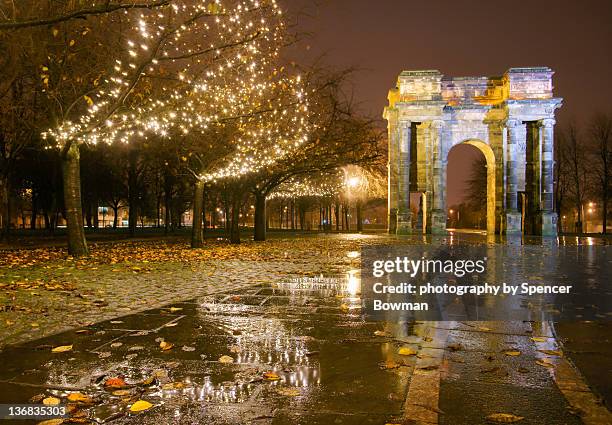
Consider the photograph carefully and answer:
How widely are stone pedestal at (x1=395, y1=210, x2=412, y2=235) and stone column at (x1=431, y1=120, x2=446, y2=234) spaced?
1986mm

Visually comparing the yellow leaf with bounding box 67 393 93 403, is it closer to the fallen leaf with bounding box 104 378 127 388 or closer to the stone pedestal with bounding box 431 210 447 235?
the fallen leaf with bounding box 104 378 127 388

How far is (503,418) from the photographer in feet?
11.6

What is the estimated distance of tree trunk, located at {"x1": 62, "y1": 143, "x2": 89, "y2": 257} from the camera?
1759 cm

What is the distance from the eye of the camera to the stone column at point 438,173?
41250 millimetres

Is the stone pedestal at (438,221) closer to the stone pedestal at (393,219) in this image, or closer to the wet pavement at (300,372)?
the stone pedestal at (393,219)

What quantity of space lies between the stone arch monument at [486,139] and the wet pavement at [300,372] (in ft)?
115

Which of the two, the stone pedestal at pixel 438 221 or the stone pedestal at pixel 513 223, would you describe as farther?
the stone pedestal at pixel 438 221

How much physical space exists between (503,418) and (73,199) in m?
17.4

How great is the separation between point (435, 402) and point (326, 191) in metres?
40.0

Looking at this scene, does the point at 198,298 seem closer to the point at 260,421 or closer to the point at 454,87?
the point at 260,421

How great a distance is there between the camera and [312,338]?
5.88 meters

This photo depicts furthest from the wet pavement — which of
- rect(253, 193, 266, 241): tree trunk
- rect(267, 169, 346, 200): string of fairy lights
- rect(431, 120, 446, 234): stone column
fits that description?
rect(431, 120, 446, 234): stone column

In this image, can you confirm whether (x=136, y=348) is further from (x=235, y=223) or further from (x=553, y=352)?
(x=235, y=223)

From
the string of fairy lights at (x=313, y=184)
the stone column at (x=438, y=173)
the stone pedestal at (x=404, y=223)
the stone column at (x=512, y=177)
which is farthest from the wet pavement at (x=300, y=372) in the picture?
the stone column at (x=512, y=177)
